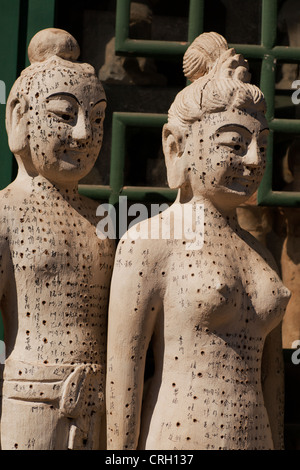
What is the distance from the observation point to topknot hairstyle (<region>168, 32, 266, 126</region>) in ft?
10.1

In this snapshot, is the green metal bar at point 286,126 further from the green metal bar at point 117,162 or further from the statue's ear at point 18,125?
the statue's ear at point 18,125

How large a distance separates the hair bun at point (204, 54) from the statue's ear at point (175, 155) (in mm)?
174

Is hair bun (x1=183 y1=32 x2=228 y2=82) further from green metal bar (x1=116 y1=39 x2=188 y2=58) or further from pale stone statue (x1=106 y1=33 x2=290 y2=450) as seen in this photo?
green metal bar (x1=116 y1=39 x2=188 y2=58)

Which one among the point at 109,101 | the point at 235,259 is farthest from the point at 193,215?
the point at 109,101

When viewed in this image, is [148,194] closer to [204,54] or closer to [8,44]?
[204,54]

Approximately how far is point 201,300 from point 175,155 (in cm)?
40

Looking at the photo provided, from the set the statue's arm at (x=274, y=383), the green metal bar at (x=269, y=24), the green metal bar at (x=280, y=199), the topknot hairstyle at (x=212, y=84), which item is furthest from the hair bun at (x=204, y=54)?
the statue's arm at (x=274, y=383)

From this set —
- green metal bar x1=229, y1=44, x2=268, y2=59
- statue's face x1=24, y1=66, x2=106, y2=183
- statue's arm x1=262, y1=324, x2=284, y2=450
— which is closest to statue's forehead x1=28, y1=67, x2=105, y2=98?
statue's face x1=24, y1=66, x2=106, y2=183

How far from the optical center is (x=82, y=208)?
3.19m

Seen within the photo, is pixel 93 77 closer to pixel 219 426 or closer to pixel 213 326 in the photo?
pixel 213 326

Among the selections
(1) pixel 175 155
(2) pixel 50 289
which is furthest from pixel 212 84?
(2) pixel 50 289

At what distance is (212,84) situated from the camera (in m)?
3.09

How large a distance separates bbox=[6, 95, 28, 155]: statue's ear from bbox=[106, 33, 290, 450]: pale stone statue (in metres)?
0.36

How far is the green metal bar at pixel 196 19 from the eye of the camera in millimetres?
3510
